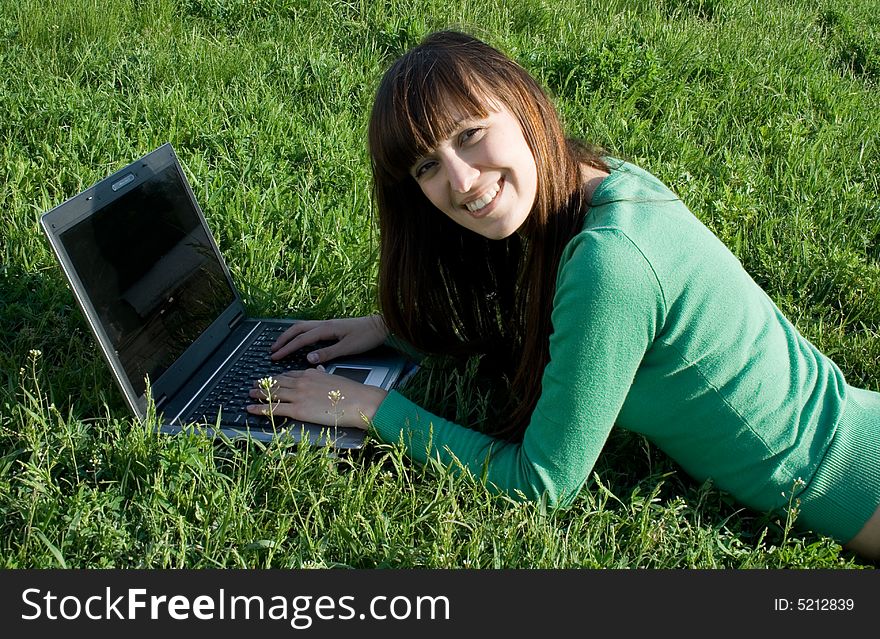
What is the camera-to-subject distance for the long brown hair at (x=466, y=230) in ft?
7.35

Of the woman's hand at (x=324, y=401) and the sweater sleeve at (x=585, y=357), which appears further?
the woman's hand at (x=324, y=401)

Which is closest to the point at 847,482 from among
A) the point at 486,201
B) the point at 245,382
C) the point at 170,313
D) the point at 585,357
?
the point at 585,357

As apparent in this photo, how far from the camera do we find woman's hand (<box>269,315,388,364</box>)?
3.03 m

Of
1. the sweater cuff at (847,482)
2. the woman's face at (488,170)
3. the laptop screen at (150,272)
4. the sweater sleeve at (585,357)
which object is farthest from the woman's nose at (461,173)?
the sweater cuff at (847,482)

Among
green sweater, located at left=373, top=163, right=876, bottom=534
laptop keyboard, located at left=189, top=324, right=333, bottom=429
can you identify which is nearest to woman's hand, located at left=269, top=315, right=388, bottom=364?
laptop keyboard, located at left=189, top=324, right=333, bottom=429

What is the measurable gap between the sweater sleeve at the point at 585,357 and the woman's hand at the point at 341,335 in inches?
32.1

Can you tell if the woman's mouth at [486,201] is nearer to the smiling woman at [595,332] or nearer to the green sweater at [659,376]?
the smiling woman at [595,332]

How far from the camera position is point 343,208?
13.8 ft

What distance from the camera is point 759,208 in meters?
4.29

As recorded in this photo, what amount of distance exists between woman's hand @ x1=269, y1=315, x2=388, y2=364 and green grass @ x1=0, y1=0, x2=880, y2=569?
0.22 m

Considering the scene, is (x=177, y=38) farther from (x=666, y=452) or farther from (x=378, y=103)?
(x=666, y=452)

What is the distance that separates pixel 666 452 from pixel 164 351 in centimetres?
148

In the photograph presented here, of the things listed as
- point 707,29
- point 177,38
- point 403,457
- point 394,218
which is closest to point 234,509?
point 403,457

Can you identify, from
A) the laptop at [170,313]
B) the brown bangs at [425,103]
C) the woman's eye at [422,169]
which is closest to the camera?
the brown bangs at [425,103]
